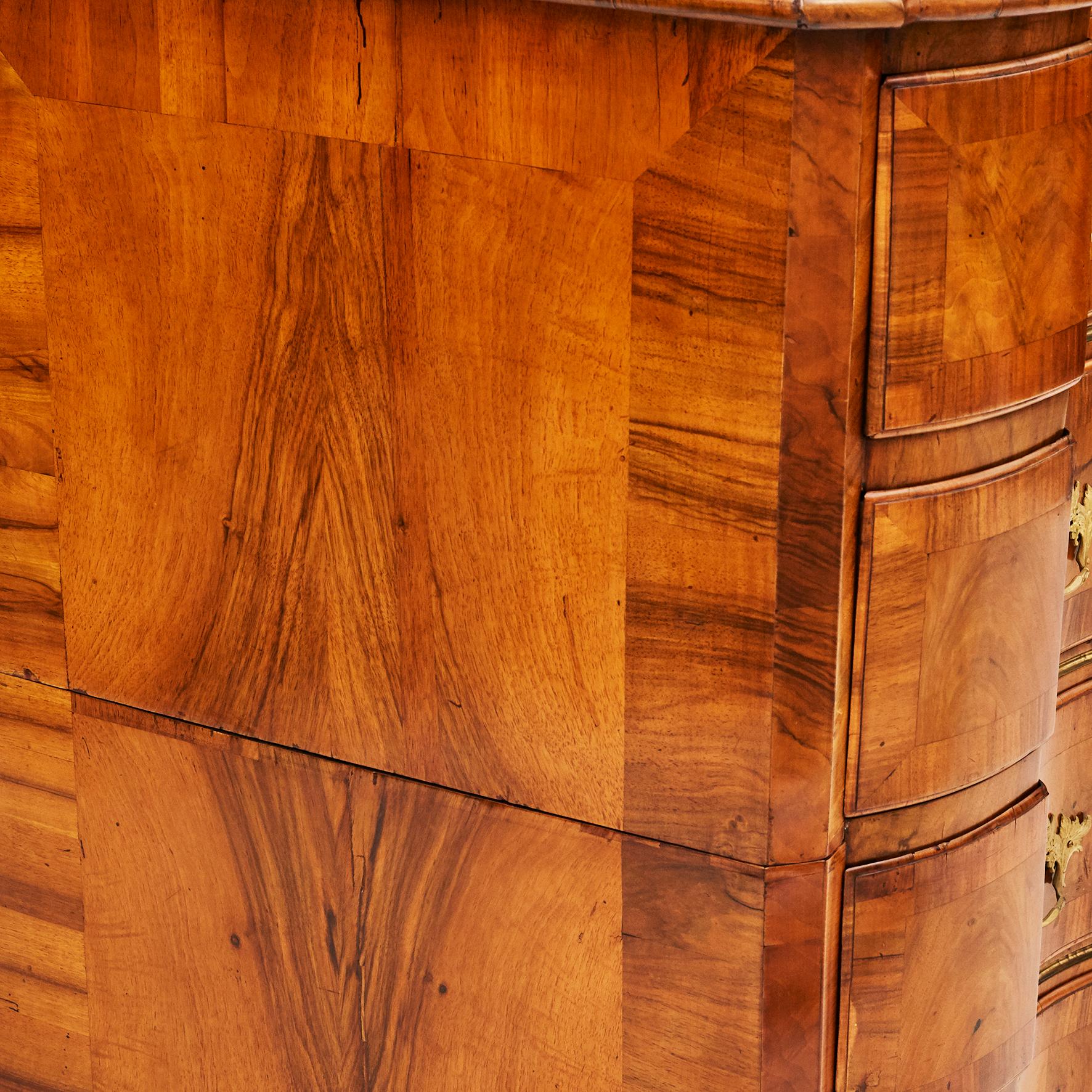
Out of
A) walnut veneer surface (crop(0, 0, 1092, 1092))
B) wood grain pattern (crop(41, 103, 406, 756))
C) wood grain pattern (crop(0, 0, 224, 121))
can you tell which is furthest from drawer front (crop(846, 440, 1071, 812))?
wood grain pattern (crop(0, 0, 224, 121))

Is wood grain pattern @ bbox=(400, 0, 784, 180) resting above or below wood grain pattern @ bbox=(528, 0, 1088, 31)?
below

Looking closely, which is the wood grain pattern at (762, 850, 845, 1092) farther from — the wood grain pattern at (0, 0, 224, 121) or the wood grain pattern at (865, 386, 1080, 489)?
the wood grain pattern at (0, 0, 224, 121)

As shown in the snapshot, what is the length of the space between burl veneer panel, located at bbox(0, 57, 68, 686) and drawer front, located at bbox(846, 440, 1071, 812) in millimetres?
446

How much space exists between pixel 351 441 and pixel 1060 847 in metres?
0.50

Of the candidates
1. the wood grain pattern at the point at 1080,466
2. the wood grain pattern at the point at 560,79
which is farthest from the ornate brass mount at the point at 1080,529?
the wood grain pattern at the point at 560,79

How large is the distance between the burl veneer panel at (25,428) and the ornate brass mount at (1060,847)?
580 mm

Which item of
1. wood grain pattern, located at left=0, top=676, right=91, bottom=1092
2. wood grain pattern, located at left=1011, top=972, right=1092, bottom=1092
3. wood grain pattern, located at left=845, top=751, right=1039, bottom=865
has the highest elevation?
wood grain pattern, located at left=845, top=751, right=1039, bottom=865

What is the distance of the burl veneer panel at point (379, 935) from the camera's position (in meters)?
0.82

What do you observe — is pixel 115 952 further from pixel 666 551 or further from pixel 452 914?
pixel 666 551

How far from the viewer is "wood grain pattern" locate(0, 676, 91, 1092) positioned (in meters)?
0.98

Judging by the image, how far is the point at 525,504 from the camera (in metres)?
0.79

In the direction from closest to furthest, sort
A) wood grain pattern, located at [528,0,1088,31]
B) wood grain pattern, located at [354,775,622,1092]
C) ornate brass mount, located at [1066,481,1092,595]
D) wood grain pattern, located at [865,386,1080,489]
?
wood grain pattern, located at [528,0,1088,31] < wood grain pattern, located at [865,386,1080,489] < wood grain pattern, located at [354,775,622,1092] < ornate brass mount, located at [1066,481,1092,595]

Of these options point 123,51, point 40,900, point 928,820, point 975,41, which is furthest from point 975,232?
point 40,900

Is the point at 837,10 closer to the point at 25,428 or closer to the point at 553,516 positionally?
the point at 553,516
